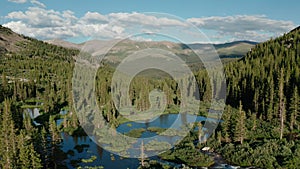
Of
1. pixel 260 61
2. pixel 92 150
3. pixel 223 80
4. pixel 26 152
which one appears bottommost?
pixel 92 150

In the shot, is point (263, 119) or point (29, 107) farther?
point (29, 107)

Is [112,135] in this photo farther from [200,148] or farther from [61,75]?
[61,75]

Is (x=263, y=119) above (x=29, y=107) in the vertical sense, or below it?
below

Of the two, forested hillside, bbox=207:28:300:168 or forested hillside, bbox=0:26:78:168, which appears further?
forested hillside, bbox=207:28:300:168

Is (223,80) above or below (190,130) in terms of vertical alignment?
above

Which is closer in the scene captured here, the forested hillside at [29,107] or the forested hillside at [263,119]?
the forested hillside at [29,107]

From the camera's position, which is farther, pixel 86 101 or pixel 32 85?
pixel 32 85

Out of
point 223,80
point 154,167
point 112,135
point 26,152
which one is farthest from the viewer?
point 223,80

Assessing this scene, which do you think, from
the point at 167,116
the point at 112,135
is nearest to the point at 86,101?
the point at 167,116

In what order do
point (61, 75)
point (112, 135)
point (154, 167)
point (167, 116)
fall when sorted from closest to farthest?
point (154, 167), point (112, 135), point (167, 116), point (61, 75)

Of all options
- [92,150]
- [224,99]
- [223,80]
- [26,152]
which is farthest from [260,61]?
[26,152]
